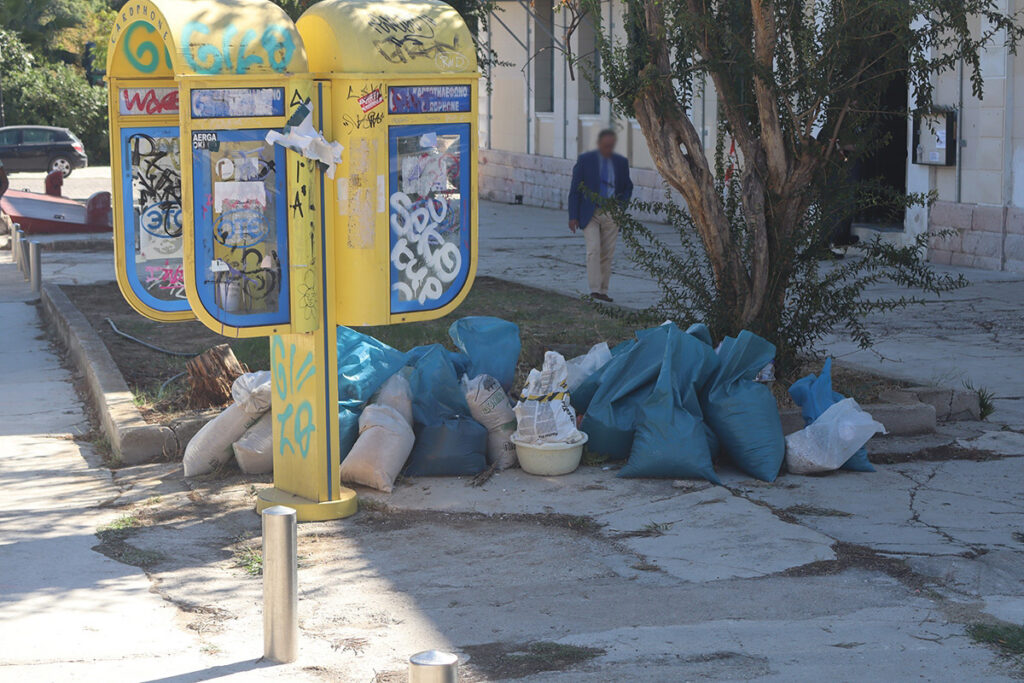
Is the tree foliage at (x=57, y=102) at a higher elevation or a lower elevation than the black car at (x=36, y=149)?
higher

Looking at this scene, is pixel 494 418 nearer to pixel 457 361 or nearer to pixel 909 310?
pixel 457 361

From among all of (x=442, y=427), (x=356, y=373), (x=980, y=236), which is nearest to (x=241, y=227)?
(x=356, y=373)

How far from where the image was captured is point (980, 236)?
1452cm

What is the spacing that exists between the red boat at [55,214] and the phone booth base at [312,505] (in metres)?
15.6

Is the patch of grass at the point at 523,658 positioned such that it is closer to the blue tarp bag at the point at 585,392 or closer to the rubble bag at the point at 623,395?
the rubble bag at the point at 623,395

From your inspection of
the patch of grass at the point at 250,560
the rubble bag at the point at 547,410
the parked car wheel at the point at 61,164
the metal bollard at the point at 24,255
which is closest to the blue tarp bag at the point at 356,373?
the rubble bag at the point at 547,410

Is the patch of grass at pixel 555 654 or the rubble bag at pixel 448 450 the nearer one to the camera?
the patch of grass at pixel 555 654

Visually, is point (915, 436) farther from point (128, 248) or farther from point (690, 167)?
point (128, 248)

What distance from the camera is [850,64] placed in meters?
7.66

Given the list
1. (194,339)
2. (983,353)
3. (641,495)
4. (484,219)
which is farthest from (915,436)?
(484,219)

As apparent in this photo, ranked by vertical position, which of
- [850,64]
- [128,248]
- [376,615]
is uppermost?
[850,64]

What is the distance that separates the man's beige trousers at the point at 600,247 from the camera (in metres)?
12.5

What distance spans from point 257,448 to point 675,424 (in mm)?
2201

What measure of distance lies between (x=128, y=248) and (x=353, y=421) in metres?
1.49
